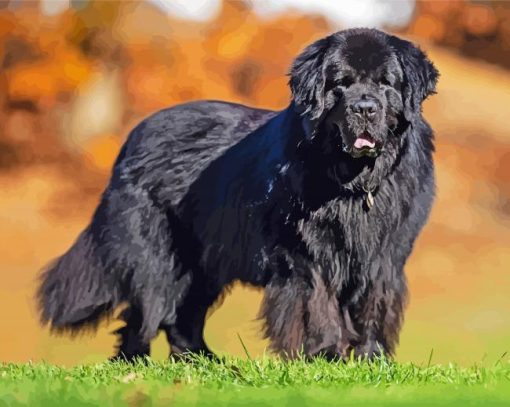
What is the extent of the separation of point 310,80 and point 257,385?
5.71ft

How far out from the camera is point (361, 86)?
549 centimetres

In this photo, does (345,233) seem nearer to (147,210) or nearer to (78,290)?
(147,210)

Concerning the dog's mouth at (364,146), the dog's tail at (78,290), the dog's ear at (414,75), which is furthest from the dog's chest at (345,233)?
the dog's tail at (78,290)

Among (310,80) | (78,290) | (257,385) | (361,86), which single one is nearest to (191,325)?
(78,290)

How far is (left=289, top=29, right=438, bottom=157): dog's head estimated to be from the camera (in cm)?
539

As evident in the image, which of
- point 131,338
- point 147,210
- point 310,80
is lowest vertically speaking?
point 131,338

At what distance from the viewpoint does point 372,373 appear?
468 cm

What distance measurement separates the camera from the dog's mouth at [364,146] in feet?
17.7

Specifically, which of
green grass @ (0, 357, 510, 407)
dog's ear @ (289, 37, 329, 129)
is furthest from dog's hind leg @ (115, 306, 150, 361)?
dog's ear @ (289, 37, 329, 129)

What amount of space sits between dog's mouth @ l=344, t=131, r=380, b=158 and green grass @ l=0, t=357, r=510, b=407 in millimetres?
1043

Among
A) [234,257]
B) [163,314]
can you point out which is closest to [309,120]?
[234,257]

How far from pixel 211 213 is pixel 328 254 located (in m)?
1.03

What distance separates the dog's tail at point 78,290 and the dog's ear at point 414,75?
2255 mm

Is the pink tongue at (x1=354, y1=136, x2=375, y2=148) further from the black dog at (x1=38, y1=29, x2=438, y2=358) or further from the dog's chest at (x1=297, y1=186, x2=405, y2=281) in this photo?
the dog's chest at (x1=297, y1=186, x2=405, y2=281)
